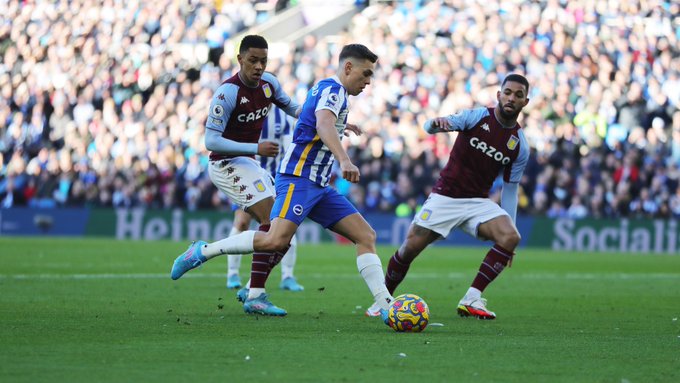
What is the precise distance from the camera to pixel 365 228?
9.65m

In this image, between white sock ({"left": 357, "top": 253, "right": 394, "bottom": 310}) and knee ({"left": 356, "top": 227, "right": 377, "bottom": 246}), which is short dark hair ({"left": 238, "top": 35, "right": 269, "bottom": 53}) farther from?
white sock ({"left": 357, "top": 253, "right": 394, "bottom": 310})

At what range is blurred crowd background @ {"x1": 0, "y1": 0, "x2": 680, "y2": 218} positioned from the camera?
97.9ft

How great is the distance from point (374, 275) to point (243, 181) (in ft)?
6.42

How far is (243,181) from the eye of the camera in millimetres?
10820

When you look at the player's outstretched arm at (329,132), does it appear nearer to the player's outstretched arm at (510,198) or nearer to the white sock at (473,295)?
the white sock at (473,295)

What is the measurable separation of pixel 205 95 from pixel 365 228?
2472 cm

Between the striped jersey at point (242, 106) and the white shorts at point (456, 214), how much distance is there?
1.66m

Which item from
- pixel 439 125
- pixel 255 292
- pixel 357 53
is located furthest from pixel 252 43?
pixel 255 292

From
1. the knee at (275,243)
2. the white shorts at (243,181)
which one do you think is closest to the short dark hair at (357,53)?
the knee at (275,243)

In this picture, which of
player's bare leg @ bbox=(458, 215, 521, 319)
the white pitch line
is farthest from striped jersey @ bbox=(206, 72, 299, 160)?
the white pitch line

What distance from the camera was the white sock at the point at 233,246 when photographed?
952 cm

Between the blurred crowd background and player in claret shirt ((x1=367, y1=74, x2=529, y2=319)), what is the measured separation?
17.6m

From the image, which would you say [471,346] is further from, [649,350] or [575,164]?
[575,164]

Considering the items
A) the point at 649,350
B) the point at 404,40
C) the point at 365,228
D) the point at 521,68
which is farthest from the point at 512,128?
the point at 404,40
